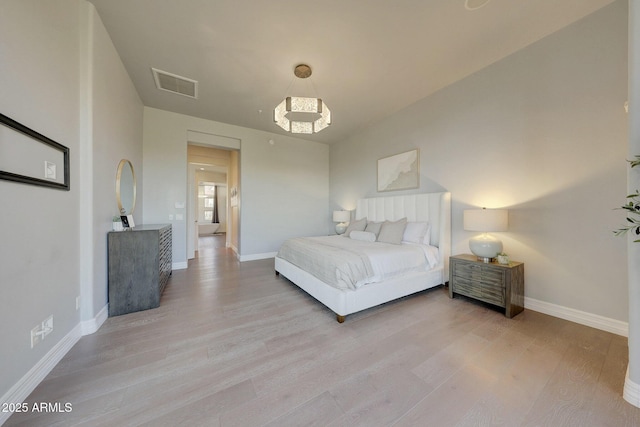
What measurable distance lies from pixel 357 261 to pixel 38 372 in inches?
99.6

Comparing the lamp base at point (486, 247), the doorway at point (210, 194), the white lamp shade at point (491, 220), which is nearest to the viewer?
the white lamp shade at point (491, 220)

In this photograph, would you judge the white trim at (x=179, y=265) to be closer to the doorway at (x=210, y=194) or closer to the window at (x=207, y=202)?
the doorway at (x=210, y=194)

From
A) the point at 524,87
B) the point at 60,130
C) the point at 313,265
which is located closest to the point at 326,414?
the point at 313,265

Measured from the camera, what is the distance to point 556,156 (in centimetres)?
233

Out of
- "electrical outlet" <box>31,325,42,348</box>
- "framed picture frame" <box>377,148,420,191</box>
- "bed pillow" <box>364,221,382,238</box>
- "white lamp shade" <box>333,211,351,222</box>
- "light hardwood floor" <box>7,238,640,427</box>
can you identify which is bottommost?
"light hardwood floor" <box>7,238,640,427</box>

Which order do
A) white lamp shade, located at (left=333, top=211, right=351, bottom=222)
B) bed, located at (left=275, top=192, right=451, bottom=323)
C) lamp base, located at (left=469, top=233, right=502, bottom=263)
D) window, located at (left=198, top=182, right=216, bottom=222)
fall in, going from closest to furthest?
1. bed, located at (left=275, top=192, right=451, bottom=323)
2. lamp base, located at (left=469, top=233, right=502, bottom=263)
3. white lamp shade, located at (left=333, top=211, right=351, bottom=222)
4. window, located at (left=198, top=182, right=216, bottom=222)

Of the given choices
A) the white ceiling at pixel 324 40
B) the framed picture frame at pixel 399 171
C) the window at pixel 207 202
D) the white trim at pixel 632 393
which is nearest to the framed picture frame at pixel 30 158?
the white ceiling at pixel 324 40

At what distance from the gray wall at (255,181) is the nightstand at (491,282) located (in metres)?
3.80

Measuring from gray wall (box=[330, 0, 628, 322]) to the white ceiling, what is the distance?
31 cm

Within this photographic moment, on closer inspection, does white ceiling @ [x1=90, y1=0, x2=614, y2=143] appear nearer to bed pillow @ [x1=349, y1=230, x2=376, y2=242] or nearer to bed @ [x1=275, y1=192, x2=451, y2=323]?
bed @ [x1=275, y1=192, x2=451, y2=323]

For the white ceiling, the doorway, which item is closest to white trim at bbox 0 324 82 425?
the white ceiling

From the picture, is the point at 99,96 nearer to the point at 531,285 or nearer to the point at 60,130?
the point at 60,130

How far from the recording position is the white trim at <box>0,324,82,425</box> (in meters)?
1.20

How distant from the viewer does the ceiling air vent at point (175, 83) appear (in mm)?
3059
